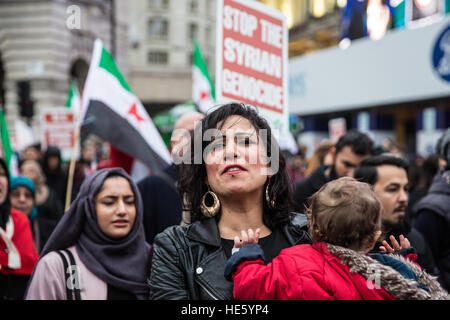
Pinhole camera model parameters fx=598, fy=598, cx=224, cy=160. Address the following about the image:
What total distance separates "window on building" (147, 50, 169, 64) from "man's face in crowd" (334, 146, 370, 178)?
66.4 metres

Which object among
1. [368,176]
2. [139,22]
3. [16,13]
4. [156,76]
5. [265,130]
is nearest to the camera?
[265,130]

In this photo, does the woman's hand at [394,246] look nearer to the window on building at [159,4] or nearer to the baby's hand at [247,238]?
the baby's hand at [247,238]

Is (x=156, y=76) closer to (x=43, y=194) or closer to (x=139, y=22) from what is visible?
(x=139, y=22)

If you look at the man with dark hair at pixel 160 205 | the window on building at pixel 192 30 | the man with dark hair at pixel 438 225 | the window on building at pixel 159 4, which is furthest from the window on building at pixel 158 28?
the man with dark hair at pixel 438 225

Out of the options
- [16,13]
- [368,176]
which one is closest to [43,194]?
[368,176]

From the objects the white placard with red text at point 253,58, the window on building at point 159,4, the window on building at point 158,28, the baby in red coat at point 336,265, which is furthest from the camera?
the window on building at point 159,4

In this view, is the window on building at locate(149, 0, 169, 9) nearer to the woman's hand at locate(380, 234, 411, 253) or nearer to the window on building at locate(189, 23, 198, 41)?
the window on building at locate(189, 23, 198, 41)

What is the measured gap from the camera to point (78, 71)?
27234 millimetres

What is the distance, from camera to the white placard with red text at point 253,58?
14.0 feet

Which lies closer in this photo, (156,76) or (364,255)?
(364,255)

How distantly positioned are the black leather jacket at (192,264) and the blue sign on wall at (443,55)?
1279cm

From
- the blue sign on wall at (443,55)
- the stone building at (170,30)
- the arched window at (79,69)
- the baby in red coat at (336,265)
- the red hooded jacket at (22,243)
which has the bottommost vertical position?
the red hooded jacket at (22,243)

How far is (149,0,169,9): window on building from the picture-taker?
7106 centimetres
